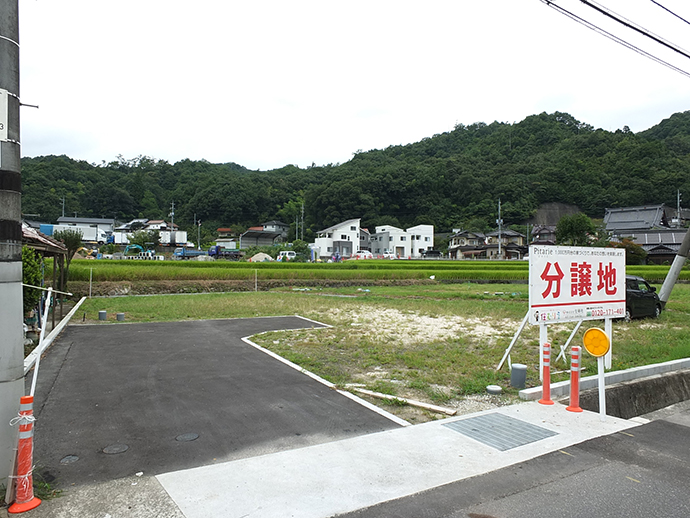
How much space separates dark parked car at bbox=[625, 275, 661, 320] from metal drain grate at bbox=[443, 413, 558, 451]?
9.97 meters

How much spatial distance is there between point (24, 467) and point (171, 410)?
2.09m

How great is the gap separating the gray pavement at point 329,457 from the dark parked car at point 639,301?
24.4ft

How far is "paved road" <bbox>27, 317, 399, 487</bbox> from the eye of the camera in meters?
3.86

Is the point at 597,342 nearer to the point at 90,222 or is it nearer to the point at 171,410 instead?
the point at 171,410

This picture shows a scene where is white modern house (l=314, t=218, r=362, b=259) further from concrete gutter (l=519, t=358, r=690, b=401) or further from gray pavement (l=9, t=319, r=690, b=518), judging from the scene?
gray pavement (l=9, t=319, r=690, b=518)

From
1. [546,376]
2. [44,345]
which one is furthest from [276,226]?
[546,376]

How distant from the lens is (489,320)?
12859 mm

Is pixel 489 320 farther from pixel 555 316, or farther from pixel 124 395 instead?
pixel 124 395

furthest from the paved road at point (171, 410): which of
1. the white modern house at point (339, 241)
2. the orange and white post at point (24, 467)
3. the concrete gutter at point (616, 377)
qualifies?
the white modern house at point (339, 241)

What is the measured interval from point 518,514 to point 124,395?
486 centimetres

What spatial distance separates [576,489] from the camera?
344 cm

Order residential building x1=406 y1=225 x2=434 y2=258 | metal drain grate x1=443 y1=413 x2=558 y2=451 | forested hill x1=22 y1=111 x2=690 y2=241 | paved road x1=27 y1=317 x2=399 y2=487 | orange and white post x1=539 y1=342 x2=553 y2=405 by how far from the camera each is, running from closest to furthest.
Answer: paved road x1=27 y1=317 x2=399 y2=487, metal drain grate x1=443 y1=413 x2=558 y2=451, orange and white post x1=539 y1=342 x2=553 y2=405, residential building x1=406 y1=225 x2=434 y2=258, forested hill x1=22 y1=111 x2=690 y2=241

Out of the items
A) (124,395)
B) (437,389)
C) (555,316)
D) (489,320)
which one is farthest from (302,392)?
(489,320)

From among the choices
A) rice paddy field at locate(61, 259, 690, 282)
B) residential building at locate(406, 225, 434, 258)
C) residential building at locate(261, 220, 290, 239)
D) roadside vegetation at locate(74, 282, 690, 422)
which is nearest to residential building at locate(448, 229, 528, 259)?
residential building at locate(406, 225, 434, 258)
